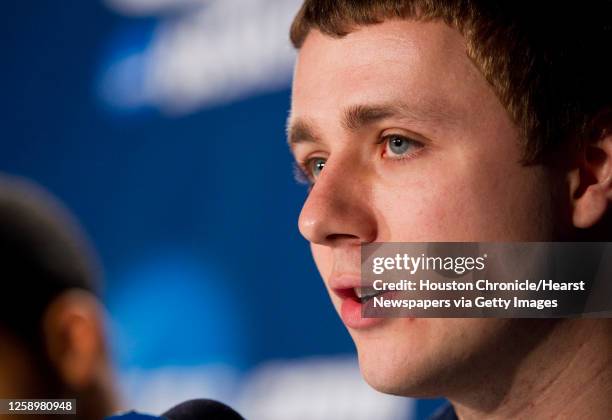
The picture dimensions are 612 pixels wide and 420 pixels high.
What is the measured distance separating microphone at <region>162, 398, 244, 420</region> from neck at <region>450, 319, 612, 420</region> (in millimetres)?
224

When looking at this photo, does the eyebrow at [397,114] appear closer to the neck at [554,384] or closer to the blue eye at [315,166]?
the blue eye at [315,166]

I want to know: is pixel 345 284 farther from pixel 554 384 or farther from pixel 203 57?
pixel 203 57

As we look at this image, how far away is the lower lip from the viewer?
0.83m

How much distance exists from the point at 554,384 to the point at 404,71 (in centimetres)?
34

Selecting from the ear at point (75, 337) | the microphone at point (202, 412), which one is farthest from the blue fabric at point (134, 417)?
the ear at point (75, 337)

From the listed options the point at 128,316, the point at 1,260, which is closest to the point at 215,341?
the point at 128,316

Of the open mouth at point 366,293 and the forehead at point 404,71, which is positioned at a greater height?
the forehead at point 404,71

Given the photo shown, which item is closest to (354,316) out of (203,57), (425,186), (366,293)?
(366,293)

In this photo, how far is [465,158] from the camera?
82cm

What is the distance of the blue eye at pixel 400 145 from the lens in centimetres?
83

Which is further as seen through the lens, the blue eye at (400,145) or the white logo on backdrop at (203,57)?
the white logo on backdrop at (203,57)

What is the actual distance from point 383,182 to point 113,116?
1.59 m

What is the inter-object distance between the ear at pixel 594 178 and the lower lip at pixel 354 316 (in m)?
0.23

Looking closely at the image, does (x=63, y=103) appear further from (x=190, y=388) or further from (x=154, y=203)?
(x=190, y=388)
